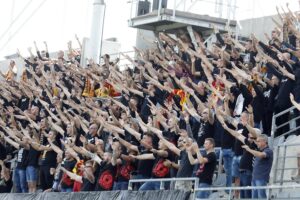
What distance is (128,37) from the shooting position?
3609 centimetres

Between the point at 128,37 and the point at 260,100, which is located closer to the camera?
the point at 260,100

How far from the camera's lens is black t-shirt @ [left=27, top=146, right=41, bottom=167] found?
2427 centimetres

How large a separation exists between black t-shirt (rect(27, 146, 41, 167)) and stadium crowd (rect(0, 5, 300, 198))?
2 centimetres

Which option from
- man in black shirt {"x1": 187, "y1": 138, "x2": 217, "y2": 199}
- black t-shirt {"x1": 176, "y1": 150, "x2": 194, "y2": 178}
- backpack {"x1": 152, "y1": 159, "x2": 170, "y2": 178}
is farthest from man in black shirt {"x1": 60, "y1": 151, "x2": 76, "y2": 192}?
man in black shirt {"x1": 187, "y1": 138, "x2": 217, "y2": 199}

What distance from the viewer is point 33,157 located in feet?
79.8

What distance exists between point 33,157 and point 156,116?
14.8ft

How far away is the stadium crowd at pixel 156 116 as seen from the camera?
1866 centimetres

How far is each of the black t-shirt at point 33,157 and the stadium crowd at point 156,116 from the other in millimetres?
23

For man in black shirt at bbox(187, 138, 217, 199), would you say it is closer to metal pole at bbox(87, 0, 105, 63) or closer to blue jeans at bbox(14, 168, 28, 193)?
blue jeans at bbox(14, 168, 28, 193)

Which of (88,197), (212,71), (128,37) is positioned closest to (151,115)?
(212,71)

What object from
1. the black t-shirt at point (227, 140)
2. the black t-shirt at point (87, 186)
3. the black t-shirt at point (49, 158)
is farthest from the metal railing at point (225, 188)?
the black t-shirt at point (49, 158)

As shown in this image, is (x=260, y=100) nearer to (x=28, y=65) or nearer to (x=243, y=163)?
(x=243, y=163)

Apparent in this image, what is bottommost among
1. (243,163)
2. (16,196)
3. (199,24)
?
(16,196)

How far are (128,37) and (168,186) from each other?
55.6ft
